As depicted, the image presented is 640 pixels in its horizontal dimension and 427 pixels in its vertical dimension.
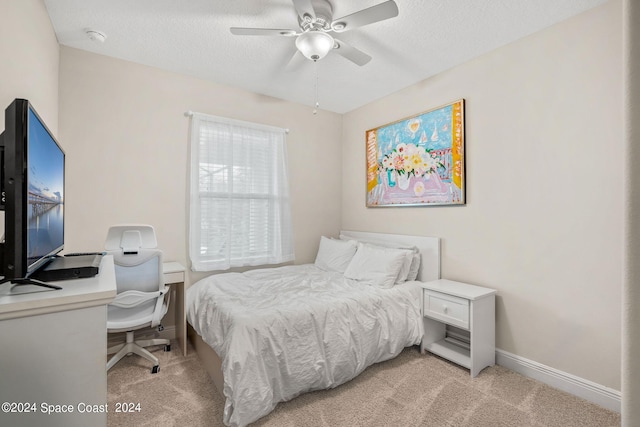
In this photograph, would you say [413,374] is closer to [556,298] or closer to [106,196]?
[556,298]

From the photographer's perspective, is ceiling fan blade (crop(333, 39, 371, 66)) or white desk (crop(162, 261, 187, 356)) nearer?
ceiling fan blade (crop(333, 39, 371, 66))

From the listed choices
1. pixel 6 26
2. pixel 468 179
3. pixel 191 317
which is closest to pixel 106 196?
pixel 191 317

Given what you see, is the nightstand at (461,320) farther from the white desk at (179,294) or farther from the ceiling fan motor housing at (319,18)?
the ceiling fan motor housing at (319,18)

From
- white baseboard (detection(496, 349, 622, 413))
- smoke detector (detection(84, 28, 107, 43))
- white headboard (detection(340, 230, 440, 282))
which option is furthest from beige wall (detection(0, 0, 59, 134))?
white baseboard (detection(496, 349, 622, 413))

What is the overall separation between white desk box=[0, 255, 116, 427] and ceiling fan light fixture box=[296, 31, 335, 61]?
1783mm

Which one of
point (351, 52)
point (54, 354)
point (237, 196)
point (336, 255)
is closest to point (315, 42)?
point (351, 52)

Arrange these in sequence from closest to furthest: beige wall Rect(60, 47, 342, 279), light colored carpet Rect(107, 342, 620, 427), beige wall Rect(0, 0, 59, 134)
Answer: beige wall Rect(0, 0, 59, 134) → light colored carpet Rect(107, 342, 620, 427) → beige wall Rect(60, 47, 342, 279)

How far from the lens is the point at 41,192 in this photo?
3.59 ft

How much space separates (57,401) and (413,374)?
210 cm

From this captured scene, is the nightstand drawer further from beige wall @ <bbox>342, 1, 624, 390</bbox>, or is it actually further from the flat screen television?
the flat screen television

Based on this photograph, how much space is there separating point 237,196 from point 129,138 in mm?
1108

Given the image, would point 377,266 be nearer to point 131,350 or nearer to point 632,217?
point 131,350

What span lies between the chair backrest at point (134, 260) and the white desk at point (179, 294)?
18 centimetres

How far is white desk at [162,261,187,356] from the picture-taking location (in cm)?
247
